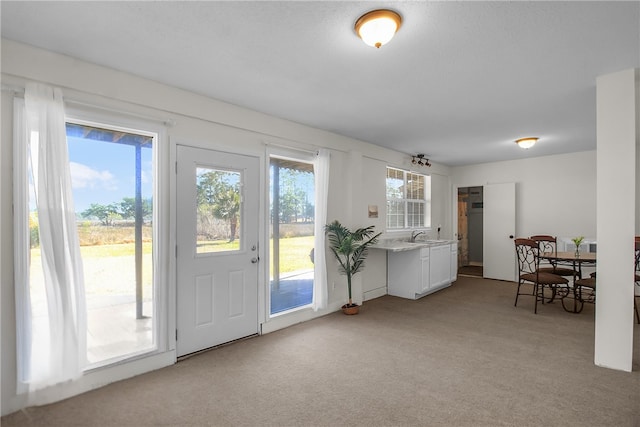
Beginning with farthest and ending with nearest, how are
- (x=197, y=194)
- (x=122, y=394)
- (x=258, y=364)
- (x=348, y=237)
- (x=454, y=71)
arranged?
(x=348, y=237)
(x=197, y=194)
(x=258, y=364)
(x=454, y=71)
(x=122, y=394)

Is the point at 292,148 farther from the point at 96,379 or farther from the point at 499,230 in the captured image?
the point at 499,230

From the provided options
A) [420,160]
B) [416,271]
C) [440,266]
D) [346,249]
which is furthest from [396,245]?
[420,160]

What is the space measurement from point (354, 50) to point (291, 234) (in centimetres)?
238

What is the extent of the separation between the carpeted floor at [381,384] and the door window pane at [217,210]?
1075mm

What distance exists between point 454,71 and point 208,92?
223 cm

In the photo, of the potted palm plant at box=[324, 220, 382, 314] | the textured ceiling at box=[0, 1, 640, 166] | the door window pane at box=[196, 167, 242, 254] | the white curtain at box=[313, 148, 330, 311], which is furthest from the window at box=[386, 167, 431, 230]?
the door window pane at box=[196, 167, 242, 254]

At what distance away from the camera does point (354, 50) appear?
229 cm

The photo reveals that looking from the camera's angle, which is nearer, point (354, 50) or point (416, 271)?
point (354, 50)

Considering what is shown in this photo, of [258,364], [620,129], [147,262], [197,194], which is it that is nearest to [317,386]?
[258,364]

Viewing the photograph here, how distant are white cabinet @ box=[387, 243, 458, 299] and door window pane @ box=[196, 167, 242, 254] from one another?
3010 millimetres

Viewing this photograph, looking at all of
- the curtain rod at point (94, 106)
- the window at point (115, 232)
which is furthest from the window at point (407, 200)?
the window at point (115, 232)

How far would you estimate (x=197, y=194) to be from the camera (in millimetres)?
3174

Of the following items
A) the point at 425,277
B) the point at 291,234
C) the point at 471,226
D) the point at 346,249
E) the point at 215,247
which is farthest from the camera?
the point at 471,226

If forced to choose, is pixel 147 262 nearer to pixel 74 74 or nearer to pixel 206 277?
pixel 206 277
